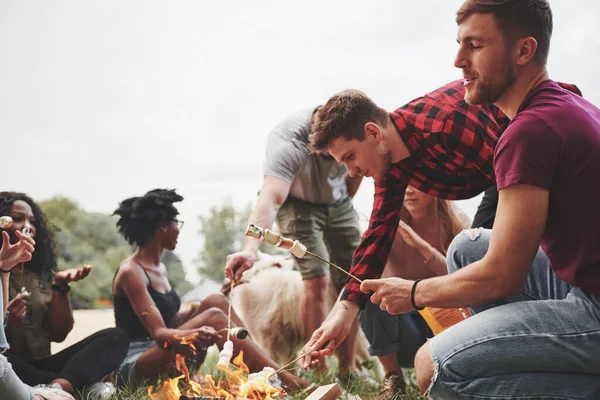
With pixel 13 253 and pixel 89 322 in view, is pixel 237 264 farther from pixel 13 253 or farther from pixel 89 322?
pixel 89 322

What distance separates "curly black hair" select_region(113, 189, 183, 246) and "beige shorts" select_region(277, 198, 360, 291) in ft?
2.32

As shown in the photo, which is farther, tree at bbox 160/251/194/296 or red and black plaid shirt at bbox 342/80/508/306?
tree at bbox 160/251/194/296

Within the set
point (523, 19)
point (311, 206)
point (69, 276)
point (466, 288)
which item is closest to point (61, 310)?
point (69, 276)

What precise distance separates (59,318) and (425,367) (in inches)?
92.6

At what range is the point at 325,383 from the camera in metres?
3.81

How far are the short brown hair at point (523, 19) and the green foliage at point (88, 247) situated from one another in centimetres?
587

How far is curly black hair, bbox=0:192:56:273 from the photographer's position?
3771 millimetres

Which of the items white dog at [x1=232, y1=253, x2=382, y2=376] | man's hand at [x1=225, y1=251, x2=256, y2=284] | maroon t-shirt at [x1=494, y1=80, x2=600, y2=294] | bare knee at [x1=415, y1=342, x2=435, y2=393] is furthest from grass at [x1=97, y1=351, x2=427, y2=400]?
maroon t-shirt at [x1=494, y1=80, x2=600, y2=294]

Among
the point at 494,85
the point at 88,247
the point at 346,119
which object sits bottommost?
the point at 88,247

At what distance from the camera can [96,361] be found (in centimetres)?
354

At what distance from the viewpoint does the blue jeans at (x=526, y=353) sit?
6.26 feet

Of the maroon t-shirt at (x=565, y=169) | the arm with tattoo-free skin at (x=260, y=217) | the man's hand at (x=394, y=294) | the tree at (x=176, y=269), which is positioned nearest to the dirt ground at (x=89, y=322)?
the tree at (x=176, y=269)

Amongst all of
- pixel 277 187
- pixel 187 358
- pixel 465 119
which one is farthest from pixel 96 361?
pixel 465 119

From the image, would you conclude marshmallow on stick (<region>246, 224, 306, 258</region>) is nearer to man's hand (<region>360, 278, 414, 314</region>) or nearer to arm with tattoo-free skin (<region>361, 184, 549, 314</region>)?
man's hand (<region>360, 278, 414, 314</region>)
